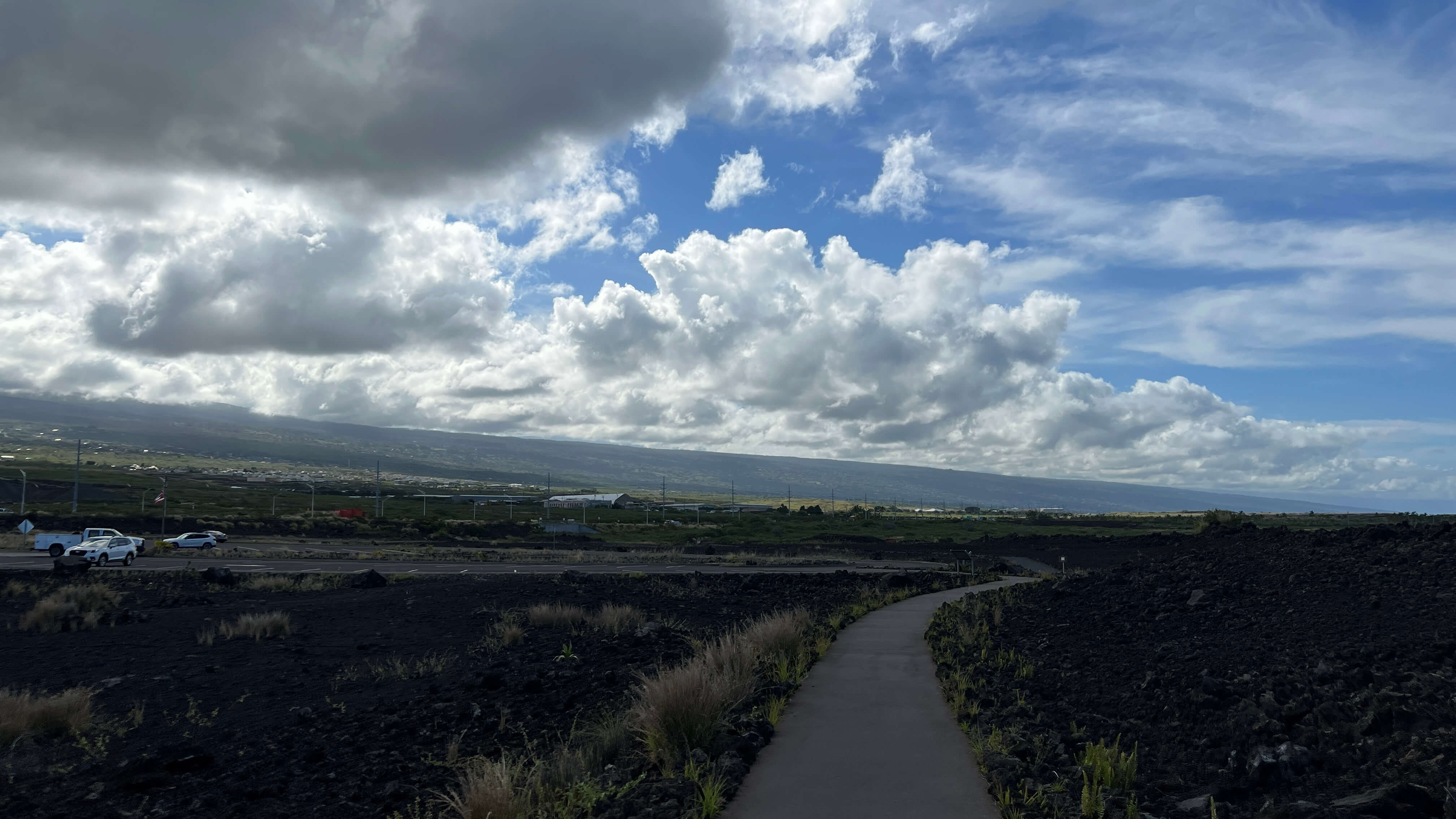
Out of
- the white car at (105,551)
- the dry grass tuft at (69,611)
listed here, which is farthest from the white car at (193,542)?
the dry grass tuft at (69,611)

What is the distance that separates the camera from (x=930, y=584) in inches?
1574

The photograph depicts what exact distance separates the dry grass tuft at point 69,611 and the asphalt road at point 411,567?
12.8m

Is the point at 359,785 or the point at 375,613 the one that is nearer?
the point at 359,785

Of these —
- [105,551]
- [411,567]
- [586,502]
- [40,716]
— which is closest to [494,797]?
[40,716]

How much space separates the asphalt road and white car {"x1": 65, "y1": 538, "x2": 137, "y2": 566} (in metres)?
0.68

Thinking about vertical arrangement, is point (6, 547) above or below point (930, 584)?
below

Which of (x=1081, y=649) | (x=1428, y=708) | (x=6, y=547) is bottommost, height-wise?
(x=6, y=547)

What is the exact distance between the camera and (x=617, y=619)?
22.8 metres

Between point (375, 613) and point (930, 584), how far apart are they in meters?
23.8

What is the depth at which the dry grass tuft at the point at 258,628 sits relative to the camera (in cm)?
2166

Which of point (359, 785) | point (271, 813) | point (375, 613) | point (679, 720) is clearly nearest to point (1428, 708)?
point (679, 720)

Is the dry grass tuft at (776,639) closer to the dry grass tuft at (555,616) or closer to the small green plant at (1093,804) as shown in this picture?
the dry grass tuft at (555,616)

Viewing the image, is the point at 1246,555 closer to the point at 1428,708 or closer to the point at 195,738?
the point at 1428,708

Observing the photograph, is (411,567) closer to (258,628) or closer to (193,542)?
(193,542)
